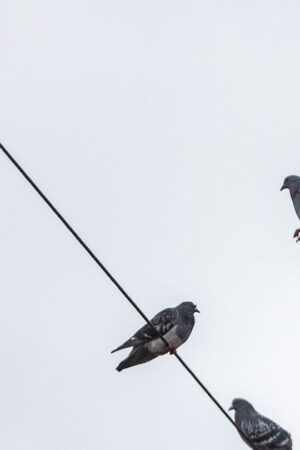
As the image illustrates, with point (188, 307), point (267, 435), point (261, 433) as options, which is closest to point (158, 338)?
point (188, 307)

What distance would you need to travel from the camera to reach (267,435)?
1342 centimetres

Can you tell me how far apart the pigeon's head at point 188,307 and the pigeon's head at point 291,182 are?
3400 mm

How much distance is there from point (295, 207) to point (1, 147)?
35.4 ft

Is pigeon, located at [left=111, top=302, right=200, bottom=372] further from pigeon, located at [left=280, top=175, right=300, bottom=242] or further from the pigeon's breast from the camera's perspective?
pigeon, located at [left=280, top=175, right=300, bottom=242]

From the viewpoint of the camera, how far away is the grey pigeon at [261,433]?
1326cm

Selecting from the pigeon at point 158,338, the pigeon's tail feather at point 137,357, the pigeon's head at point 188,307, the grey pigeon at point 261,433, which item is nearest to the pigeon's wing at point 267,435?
the grey pigeon at point 261,433

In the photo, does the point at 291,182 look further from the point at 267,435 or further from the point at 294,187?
the point at 267,435

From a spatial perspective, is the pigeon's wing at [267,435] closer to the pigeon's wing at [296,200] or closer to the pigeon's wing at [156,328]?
the pigeon's wing at [156,328]

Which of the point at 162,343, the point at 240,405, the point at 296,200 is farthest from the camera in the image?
the point at 296,200

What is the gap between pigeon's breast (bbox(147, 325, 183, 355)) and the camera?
15.4 m

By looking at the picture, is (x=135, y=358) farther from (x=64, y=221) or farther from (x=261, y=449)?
(x=64, y=221)

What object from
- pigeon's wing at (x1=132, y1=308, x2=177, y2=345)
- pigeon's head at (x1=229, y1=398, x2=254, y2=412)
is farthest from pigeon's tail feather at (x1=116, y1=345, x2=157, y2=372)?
pigeon's head at (x1=229, y1=398, x2=254, y2=412)

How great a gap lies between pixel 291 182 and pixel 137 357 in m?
4.81

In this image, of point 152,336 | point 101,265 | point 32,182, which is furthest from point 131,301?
point 152,336
